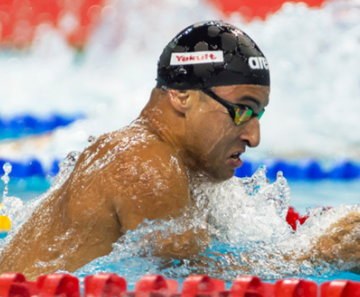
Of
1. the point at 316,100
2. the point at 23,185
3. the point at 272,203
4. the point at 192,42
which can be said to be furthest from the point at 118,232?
the point at 316,100

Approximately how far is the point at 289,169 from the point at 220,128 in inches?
160

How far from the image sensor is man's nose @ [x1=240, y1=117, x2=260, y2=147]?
8.09 ft

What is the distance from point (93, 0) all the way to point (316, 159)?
3.92 metres

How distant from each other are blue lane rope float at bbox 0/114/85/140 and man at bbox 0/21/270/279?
4.92 metres

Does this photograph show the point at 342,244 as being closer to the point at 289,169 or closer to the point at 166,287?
the point at 166,287

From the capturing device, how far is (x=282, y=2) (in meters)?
8.12

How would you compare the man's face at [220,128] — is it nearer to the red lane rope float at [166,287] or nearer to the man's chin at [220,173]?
the man's chin at [220,173]

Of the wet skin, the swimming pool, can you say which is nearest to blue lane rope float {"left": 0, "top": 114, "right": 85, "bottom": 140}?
the swimming pool

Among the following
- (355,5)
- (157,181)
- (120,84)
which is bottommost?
(157,181)

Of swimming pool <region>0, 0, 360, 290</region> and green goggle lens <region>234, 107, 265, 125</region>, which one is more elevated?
swimming pool <region>0, 0, 360, 290</region>

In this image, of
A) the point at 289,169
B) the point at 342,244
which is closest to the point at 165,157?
the point at 342,244

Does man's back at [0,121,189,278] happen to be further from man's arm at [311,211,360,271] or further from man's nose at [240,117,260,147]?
man's arm at [311,211,360,271]

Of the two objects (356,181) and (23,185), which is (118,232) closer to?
(23,185)

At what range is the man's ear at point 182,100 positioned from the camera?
2.46 meters
